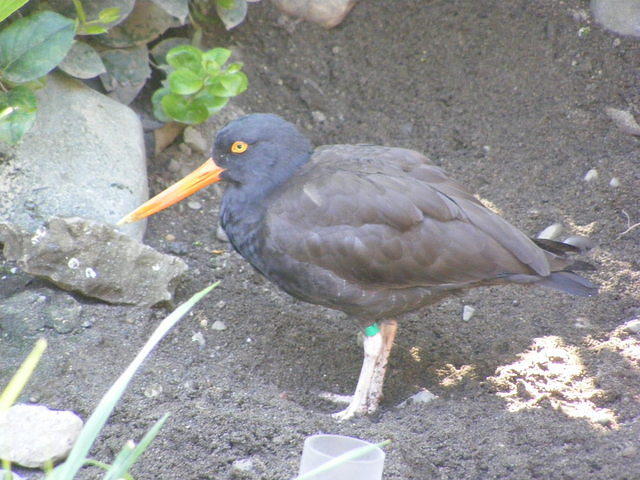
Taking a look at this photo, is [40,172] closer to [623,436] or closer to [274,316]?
[274,316]

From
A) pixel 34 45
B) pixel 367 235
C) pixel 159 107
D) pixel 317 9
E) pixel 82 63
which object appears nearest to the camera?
pixel 367 235

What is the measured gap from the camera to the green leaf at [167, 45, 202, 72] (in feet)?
14.7

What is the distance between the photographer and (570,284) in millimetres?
3701

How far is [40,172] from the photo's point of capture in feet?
13.8

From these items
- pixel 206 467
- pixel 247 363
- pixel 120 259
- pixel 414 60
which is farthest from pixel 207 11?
pixel 206 467

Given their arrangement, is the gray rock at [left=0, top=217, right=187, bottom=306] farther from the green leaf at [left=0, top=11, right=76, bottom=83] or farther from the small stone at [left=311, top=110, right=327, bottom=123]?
the small stone at [left=311, top=110, right=327, bottom=123]

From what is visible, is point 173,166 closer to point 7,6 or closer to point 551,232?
point 7,6

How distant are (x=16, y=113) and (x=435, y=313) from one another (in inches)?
88.6

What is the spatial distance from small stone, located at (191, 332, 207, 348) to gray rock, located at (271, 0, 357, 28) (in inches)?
102

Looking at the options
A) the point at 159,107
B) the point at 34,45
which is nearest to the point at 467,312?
the point at 159,107

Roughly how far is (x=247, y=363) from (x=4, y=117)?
1.58 m

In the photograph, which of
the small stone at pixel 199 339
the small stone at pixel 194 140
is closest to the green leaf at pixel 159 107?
the small stone at pixel 194 140

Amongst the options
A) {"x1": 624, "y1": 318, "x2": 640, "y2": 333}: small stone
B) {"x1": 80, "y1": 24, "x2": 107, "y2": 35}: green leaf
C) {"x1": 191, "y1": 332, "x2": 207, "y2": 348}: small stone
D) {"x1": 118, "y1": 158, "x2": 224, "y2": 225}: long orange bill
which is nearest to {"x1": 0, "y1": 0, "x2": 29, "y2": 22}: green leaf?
{"x1": 80, "y1": 24, "x2": 107, "y2": 35}: green leaf

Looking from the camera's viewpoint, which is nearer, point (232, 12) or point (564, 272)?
point (564, 272)
